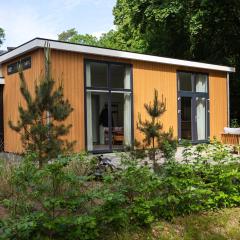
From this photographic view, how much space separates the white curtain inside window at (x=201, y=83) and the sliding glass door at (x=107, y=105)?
3.85 m

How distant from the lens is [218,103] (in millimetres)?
17500

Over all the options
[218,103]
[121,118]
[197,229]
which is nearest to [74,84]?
[121,118]

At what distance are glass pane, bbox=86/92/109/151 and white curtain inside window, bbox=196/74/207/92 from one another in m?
4.53

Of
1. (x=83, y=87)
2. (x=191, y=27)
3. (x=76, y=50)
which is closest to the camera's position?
(x=76, y=50)

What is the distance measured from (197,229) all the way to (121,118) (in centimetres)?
932


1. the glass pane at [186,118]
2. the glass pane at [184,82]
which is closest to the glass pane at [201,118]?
the glass pane at [186,118]

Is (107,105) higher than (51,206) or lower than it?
higher

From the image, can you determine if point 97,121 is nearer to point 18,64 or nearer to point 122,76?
point 122,76

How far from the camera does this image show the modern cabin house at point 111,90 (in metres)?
12.2

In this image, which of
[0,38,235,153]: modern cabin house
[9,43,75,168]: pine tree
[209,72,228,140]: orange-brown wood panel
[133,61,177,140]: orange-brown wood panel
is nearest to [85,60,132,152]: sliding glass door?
[0,38,235,153]: modern cabin house

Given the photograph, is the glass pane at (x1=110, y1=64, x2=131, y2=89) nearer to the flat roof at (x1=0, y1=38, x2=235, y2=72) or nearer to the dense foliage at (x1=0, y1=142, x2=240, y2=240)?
the flat roof at (x1=0, y1=38, x2=235, y2=72)

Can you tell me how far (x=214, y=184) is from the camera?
5.53 meters

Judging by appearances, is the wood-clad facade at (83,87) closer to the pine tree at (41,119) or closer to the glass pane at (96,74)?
the glass pane at (96,74)

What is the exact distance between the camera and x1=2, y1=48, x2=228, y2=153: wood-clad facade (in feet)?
39.6
